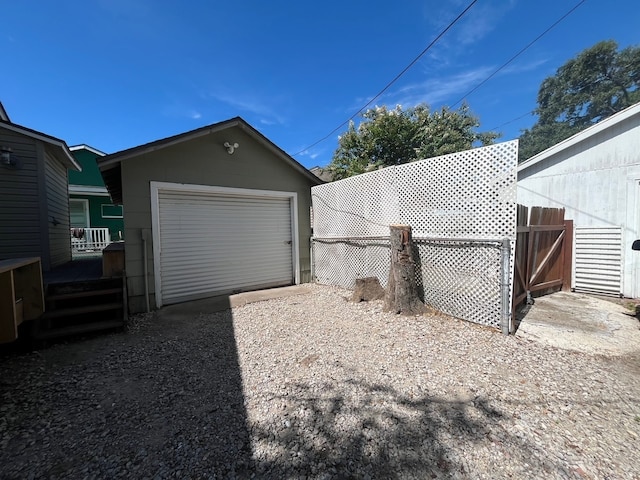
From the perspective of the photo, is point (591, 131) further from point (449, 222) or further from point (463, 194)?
point (449, 222)

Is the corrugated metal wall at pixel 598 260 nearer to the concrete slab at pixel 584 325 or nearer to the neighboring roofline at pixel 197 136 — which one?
the concrete slab at pixel 584 325

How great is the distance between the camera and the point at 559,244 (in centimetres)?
582

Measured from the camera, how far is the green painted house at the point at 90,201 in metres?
12.2

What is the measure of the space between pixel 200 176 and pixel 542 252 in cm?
755

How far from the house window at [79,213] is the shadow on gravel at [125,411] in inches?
486

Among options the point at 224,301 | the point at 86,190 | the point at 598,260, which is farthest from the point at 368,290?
the point at 86,190

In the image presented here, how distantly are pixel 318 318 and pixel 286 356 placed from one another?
1365 millimetres

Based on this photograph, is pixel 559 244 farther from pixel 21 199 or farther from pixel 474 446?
Result: pixel 21 199

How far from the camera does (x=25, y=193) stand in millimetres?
5223

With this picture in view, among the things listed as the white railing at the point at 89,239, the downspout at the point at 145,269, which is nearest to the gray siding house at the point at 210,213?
the downspout at the point at 145,269

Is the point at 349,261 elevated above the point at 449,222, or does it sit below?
below

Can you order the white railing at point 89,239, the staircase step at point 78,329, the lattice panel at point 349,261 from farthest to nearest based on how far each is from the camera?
1. the white railing at point 89,239
2. the lattice panel at point 349,261
3. the staircase step at point 78,329

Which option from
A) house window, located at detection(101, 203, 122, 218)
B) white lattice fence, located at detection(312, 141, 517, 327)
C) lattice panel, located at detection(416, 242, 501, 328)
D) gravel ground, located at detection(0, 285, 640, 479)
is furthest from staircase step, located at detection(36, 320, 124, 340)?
house window, located at detection(101, 203, 122, 218)

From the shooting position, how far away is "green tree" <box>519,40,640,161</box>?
29750 millimetres
